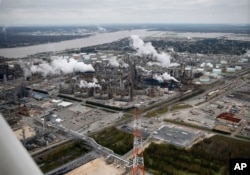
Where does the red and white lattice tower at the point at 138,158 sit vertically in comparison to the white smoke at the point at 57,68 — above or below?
below

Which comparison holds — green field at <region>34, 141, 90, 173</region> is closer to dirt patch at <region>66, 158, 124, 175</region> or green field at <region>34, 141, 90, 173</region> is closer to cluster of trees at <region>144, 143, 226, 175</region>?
dirt patch at <region>66, 158, 124, 175</region>

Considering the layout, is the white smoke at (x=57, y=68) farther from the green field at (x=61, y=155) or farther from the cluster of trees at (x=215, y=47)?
the cluster of trees at (x=215, y=47)

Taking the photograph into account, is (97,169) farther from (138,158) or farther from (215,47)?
(215,47)

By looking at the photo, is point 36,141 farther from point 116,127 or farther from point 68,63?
point 68,63

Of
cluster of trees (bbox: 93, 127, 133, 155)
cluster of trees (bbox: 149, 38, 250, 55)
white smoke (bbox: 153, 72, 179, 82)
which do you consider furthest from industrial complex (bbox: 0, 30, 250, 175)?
cluster of trees (bbox: 149, 38, 250, 55)

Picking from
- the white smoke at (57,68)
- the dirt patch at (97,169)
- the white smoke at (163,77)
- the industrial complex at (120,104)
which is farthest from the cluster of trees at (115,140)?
the white smoke at (57,68)

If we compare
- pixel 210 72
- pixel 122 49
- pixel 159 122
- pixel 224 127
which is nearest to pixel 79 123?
pixel 159 122
